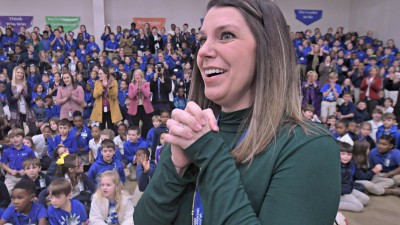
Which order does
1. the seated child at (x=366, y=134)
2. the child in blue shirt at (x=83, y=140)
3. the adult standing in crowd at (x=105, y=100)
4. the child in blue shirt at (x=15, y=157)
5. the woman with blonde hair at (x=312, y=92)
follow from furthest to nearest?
the woman with blonde hair at (x=312, y=92) < the adult standing in crowd at (x=105, y=100) < the seated child at (x=366, y=134) < the child in blue shirt at (x=83, y=140) < the child in blue shirt at (x=15, y=157)

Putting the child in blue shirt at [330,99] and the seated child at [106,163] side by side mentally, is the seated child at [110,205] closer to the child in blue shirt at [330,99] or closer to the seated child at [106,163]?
the seated child at [106,163]

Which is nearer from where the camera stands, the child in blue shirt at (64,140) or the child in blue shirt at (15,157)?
the child in blue shirt at (15,157)

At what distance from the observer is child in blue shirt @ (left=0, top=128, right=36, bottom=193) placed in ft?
16.8

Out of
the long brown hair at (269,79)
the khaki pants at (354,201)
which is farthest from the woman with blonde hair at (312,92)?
the long brown hair at (269,79)

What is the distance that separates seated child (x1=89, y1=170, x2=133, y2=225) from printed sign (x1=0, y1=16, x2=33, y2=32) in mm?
12602

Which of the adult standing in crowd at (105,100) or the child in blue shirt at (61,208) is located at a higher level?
the adult standing in crowd at (105,100)

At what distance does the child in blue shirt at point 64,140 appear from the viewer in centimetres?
592

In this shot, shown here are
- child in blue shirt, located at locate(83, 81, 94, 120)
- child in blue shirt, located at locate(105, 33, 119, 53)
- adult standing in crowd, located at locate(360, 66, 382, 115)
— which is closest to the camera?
child in blue shirt, located at locate(83, 81, 94, 120)

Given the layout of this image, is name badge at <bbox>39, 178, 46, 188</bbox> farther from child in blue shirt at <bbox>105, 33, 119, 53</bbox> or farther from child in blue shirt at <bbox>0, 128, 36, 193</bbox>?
child in blue shirt at <bbox>105, 33, 119, 53</bbox>

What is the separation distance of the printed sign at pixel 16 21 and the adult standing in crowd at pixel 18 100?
25.3 ft

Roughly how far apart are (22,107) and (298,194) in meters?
7.86

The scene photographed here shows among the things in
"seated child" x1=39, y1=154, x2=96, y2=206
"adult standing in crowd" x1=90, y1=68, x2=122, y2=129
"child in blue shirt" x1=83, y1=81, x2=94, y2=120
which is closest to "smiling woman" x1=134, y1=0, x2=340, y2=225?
"seated child" x1=39, y1=154, x2=96, y2=206

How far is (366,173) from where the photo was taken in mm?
5238

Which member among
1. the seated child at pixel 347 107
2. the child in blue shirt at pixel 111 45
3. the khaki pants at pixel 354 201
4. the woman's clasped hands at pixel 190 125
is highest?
the child in blue shirt at pixel 111 45
